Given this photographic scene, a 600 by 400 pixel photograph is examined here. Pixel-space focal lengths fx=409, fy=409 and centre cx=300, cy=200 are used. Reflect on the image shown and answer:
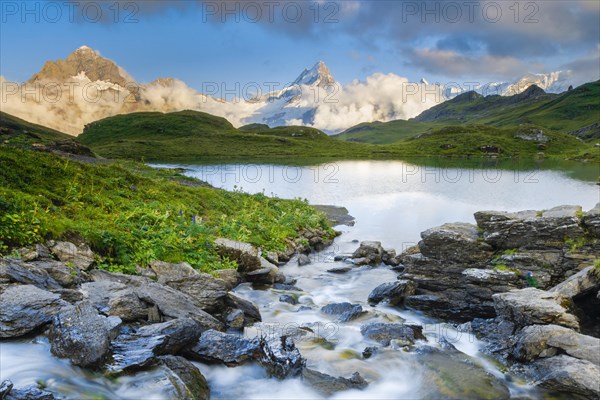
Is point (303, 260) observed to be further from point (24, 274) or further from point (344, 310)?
point (24, 274)

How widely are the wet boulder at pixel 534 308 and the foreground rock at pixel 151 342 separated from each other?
30.3ft

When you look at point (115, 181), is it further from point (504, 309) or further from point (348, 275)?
point (504, 309)

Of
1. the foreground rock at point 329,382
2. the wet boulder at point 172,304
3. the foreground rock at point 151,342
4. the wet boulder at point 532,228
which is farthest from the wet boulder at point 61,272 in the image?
the wet boulder at point 532,228

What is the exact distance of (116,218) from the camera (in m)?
17.8

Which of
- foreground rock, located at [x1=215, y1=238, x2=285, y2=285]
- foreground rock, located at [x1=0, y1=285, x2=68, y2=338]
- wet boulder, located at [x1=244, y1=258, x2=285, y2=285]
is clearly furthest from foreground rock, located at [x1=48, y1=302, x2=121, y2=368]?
foreground rock, located at [x1=215, y1=238, x2=285, y2=285]

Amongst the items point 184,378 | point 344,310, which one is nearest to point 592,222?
point 344,310

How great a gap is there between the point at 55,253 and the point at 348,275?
12869 mm

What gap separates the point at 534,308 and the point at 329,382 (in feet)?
21.6

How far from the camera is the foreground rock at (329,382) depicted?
9215 millimetres

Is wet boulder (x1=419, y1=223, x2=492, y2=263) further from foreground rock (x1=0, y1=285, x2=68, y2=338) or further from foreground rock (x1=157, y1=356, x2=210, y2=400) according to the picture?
foreground rock (x1=0, y1=285, x2=68, y2=338)

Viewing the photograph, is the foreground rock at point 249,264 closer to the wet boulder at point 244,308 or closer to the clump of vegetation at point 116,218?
the clump of vegetation at point 116,218

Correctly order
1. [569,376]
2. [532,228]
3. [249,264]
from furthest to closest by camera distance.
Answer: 1. [249,264]
2. [532,228]
3. [569,376]

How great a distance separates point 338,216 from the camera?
38844 millimetres

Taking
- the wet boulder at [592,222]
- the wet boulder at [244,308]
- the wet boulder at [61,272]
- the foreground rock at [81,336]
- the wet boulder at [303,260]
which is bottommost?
the wet boulder at [303,260]
